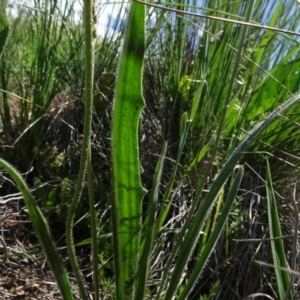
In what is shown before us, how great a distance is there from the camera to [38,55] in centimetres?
169

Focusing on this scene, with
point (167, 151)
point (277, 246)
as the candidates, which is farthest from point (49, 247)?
point (167, 151)

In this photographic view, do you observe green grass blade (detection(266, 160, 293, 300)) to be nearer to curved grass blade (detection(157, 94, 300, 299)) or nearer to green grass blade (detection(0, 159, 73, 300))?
curved grass blade (detection(157, 94, 300, 299))

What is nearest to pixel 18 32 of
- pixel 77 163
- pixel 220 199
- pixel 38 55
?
pixel 38 55

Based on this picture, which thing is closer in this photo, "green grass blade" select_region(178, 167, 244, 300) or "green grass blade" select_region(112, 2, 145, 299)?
"green grass blade" select_region(112, 2, 145, 299)

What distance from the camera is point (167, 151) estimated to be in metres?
1.55

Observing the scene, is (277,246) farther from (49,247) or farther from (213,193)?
(49,247)

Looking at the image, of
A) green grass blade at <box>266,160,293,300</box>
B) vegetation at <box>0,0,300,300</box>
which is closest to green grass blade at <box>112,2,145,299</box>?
vegetation at <box>0,0,300,300</box>

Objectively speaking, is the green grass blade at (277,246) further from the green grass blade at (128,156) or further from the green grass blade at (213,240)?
the green grass blade at (128,156)

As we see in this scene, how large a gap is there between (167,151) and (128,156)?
61 cm

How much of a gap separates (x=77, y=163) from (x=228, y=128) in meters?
0.41

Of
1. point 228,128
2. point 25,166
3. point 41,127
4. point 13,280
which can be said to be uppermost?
point 228,128

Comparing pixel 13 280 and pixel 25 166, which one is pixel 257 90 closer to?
pixel 25 166

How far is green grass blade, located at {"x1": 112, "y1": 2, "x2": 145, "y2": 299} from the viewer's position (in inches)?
34.8

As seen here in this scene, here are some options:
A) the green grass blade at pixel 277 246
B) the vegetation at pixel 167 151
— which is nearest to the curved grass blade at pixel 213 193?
the vegetation at pixel 167 151
